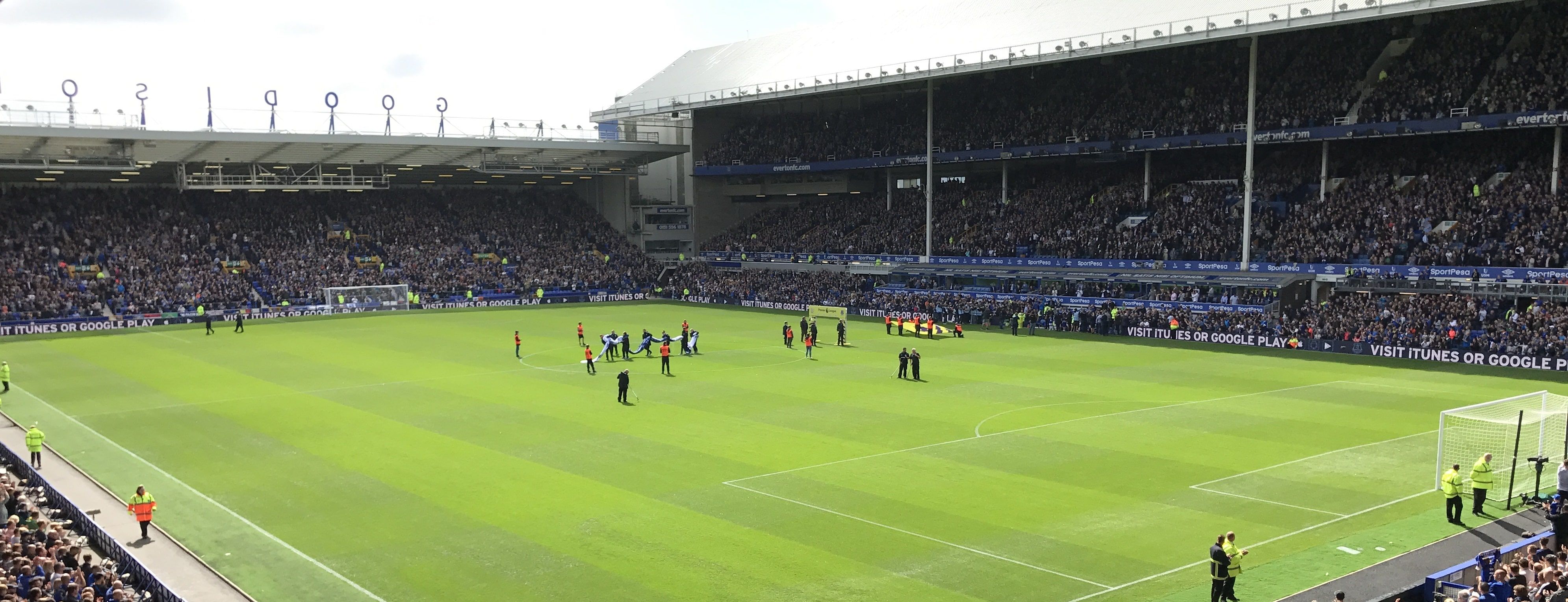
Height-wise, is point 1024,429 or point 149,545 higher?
point 1024,429

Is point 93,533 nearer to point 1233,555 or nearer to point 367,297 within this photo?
point 1233,555

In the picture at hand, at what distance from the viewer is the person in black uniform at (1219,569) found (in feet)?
52.1

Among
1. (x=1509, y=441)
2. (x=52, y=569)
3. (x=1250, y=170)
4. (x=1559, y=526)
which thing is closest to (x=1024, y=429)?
(x=1509, y=441)

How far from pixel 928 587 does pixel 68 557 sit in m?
12.1

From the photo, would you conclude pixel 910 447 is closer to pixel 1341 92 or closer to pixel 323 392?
pixel 323 392

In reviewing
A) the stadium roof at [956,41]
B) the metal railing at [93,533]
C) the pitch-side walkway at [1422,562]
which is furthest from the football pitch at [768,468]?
the stadium roof at [956,41]

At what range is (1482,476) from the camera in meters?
20.5

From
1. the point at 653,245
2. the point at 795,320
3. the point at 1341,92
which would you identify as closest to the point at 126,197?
the point at 653,245

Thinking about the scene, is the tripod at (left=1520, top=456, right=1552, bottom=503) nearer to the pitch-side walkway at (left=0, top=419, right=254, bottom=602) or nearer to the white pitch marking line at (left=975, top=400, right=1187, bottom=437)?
the white pitch marking line at (left=975, top=400, right=1187, bottom=437)

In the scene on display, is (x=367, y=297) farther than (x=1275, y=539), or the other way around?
(x=367, y=297)

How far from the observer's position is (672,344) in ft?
156

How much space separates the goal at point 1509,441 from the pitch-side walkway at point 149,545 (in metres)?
21.5

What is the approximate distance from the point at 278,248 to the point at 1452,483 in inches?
2665

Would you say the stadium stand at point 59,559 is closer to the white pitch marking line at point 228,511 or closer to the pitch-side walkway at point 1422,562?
the white pitch marking line at point 228,511
